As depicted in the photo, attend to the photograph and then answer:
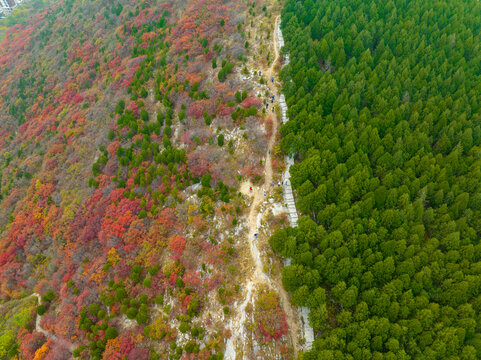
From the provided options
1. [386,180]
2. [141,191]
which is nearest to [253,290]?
[386,180]

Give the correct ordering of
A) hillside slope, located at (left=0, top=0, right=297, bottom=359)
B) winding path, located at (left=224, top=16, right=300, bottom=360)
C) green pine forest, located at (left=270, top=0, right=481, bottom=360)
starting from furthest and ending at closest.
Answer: hillside slope, located at (left=0, top=0, right=297, bottom=359), winding path, located at (left=224, top=16, right=300, bottom=360), green pine forest, located at (left=270, top=0, right=481, bottom=360)

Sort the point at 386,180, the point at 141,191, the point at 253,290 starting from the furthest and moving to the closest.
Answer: the point at 141,191 → the point at 386,180 → the point at 253,290

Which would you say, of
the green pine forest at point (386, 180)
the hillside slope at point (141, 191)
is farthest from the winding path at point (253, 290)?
the green pine forest at point (386, 180)

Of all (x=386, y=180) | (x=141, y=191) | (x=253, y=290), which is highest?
(x=386, y=180)

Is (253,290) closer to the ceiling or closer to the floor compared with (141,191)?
closer to the floor

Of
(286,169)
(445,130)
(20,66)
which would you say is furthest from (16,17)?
(445,130)

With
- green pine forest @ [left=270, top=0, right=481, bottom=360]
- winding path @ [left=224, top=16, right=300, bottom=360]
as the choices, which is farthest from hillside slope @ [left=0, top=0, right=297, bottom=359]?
green pine forest @ [left=270, top=0, right=481, bottom=360]

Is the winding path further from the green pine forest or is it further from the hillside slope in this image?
the green pine forest

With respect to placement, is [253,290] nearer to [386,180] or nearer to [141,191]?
[386,180]

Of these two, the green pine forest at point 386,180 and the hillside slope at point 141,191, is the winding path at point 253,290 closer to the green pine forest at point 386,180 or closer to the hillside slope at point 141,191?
the hillside slope at point 141,191
